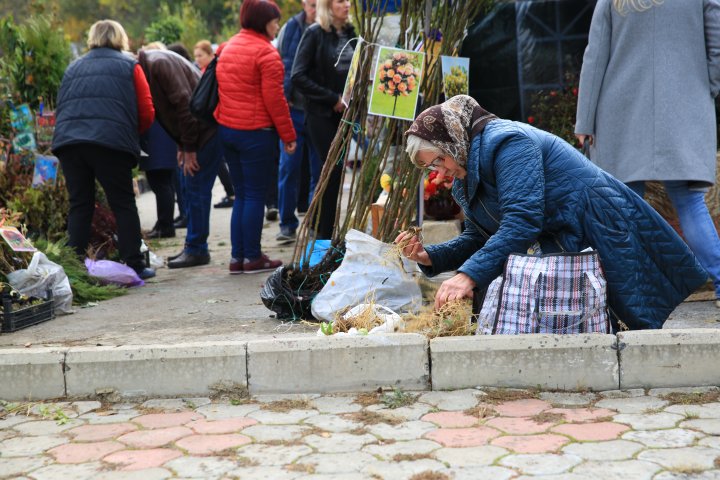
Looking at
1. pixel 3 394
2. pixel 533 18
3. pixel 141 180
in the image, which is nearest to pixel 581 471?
pixel 3 394

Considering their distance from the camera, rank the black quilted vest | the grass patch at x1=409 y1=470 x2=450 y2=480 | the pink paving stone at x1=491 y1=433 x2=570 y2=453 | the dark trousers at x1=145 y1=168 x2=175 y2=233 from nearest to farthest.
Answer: the grass patch at x1=409 y1=470 x2=450 y2=480 → the pink paving stone at x1=491 y1=433 x2=570 y2=453 → the black quilted vest → the dark trousers at x1=145 y1=168 x2=175 y2=233

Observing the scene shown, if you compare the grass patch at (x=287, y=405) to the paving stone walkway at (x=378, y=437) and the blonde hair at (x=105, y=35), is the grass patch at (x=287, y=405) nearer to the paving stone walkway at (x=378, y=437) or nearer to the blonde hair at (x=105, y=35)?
the paving stone walkway at (x=378, y=437)

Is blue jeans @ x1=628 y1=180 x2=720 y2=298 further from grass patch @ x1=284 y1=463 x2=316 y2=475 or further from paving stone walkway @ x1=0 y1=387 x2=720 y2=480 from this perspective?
grass patch @ x1=284 y1=463 x2=316 y2=475

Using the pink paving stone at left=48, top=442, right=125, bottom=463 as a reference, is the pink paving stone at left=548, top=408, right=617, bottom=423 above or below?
above

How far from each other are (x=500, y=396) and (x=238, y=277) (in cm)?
338

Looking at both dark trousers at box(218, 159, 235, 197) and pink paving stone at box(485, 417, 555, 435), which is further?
dark trousers at box(218, 159, 235, 197)

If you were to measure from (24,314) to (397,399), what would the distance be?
2.53 meters

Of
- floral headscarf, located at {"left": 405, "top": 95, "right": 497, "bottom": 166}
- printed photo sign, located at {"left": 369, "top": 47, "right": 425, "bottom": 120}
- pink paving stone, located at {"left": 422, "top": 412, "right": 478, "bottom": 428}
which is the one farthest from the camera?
printed photo sign, located at {"left": 369, "top": 47, "right": 425, "bottom": 120}

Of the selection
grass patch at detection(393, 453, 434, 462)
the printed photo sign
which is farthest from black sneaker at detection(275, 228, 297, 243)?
grass patch at detection(393, 453, 434, 462)

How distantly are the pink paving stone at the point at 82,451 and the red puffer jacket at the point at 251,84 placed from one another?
3587 mm

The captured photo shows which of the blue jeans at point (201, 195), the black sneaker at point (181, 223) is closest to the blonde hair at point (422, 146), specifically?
the blue jeans at point (201, 195)

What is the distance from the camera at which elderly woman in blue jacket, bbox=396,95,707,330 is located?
163 inches

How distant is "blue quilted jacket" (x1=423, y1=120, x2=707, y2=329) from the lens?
13.6 feet

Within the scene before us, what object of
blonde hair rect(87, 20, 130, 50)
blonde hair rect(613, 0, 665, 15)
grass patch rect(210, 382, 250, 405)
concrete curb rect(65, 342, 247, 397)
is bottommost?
grass patch rect(210, 382, 250, 405)
